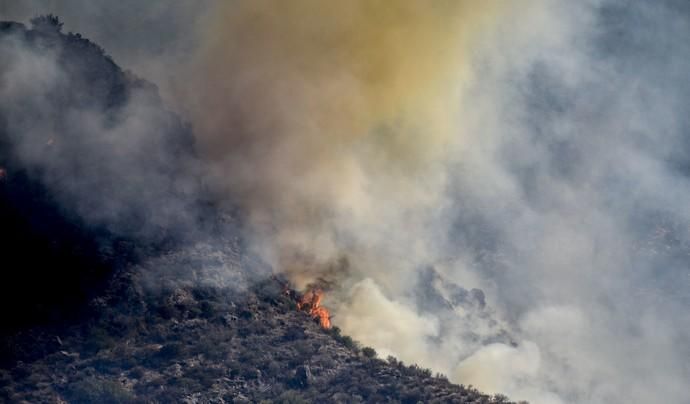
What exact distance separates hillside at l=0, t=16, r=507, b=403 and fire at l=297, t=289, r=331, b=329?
Answer: 7.17 ft

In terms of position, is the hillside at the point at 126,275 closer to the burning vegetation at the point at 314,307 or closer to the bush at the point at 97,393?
the bush at the point at 97,393

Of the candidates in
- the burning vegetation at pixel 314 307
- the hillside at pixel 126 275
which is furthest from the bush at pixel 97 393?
the burning vegetation at pixel 314 307

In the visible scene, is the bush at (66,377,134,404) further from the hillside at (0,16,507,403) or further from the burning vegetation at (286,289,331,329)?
the burning vegetation at (286,289,331,329)

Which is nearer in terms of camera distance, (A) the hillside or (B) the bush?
(B) the bush

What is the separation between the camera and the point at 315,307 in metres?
97.4

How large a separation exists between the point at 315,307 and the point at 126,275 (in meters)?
23.3

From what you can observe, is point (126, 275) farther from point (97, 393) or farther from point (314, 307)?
point (314, 307)

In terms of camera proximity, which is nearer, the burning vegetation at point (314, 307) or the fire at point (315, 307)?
the burning vegetation at point (314, 307)

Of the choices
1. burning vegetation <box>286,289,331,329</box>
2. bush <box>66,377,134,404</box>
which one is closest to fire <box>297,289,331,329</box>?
burning vegetation <box>286,289,331,329</box>

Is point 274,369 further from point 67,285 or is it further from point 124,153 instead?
point 124,153

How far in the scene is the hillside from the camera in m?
74.3

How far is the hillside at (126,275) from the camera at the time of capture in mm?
74312

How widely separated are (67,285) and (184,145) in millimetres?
28759

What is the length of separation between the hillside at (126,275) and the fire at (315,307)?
218 centimetres
